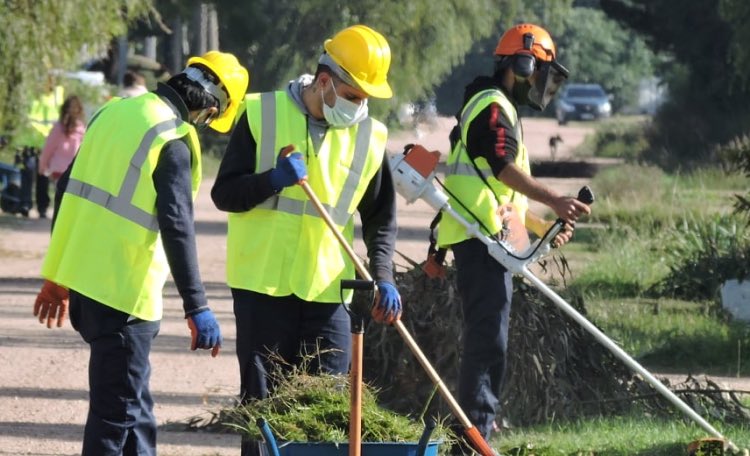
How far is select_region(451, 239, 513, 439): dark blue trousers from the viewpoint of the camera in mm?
7125

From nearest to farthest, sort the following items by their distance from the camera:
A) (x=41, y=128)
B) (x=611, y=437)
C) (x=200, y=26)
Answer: (x=611, y=437), (x=41, y=128), (x=200, y=26)

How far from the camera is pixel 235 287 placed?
6.17 meters

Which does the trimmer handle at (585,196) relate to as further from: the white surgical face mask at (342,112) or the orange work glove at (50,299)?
the orange work glove at (50,299)

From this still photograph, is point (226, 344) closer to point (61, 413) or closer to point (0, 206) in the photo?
point (61, 413)

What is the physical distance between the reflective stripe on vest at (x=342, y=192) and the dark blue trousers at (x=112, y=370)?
64 centimetres

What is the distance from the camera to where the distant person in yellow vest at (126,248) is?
19.1ft

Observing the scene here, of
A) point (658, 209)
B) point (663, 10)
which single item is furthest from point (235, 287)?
point (663, 10)

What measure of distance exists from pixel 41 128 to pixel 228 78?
17233 millimetres

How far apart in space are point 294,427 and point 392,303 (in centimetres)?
90

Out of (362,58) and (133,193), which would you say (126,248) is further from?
(362,58)

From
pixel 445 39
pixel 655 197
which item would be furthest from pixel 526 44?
pixel 445 39

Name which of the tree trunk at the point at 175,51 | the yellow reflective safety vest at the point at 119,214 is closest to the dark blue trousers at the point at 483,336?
the yellow reflective safety vest at the point at 119,214

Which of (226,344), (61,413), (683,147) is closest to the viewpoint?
(61,413)

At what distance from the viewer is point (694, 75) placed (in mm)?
36844
